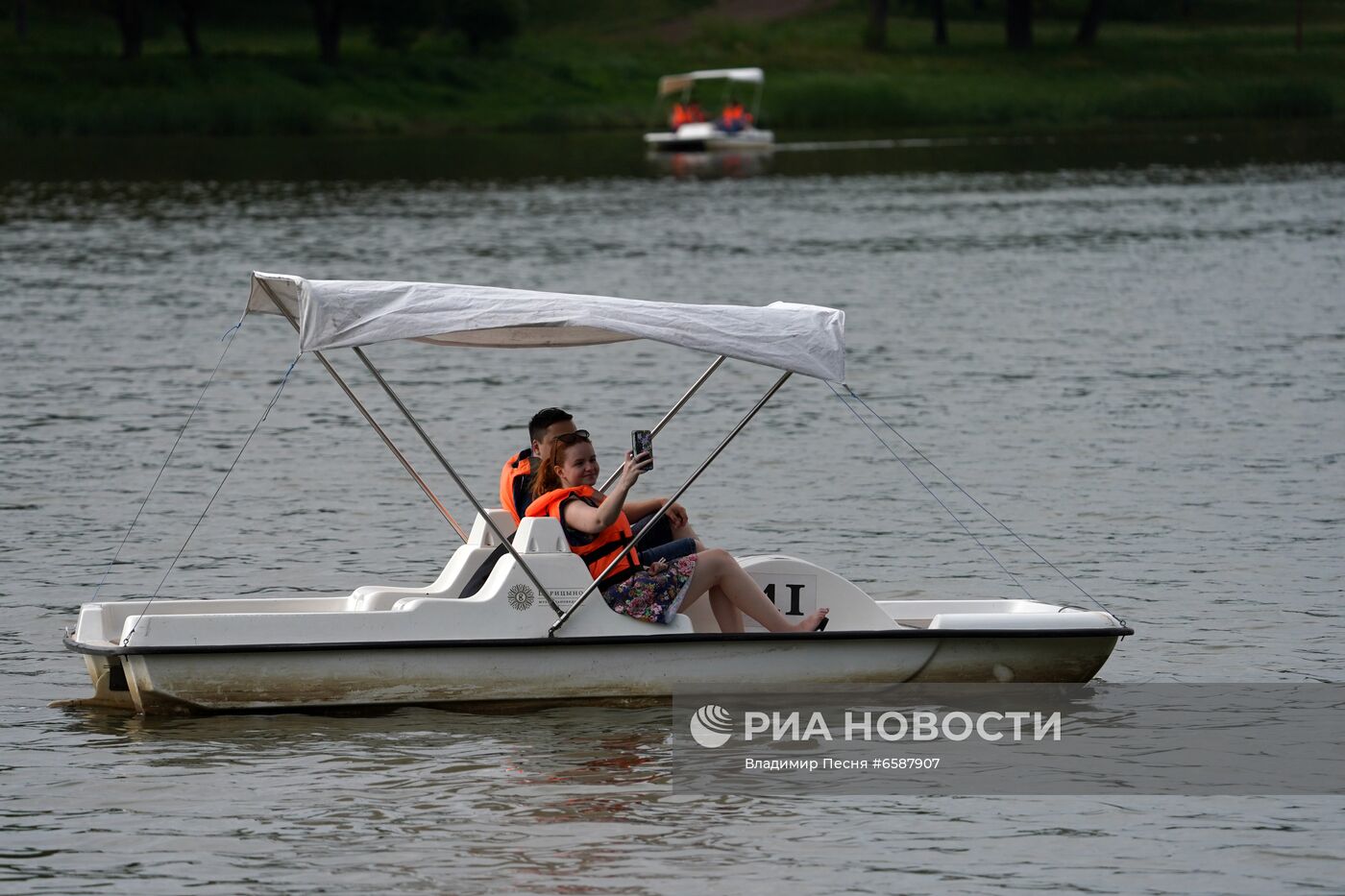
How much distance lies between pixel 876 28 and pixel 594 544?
82.1 meters

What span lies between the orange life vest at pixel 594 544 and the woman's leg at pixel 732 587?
0.33 metres

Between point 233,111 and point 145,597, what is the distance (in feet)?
187

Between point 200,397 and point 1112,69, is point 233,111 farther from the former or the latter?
point 200,397

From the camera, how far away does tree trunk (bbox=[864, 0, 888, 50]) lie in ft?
291

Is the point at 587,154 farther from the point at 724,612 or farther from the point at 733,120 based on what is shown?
the point at 724,612

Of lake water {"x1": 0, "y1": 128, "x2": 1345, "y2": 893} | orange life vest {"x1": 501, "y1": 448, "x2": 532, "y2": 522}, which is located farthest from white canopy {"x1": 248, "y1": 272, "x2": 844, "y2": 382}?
lake water {"x1": 0, "y1": 128, "x2": 1345, "y2": 893}

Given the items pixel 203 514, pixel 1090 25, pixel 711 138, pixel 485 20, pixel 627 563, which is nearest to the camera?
pixel 627 563

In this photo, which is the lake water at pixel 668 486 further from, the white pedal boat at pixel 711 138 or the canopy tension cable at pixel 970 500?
the white pedal boat at pixel 711 138

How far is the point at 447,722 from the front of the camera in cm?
1097

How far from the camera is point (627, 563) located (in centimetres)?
1100

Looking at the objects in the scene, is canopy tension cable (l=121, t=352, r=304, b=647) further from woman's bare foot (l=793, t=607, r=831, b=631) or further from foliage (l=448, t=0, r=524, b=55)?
foliage (l=448, t=0, r=524, b=55)

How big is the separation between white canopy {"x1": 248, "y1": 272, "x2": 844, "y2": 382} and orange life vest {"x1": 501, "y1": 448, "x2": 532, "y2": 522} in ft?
3.38

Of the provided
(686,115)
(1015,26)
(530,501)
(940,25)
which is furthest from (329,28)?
(530,501)

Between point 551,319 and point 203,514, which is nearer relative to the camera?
point 551,319
